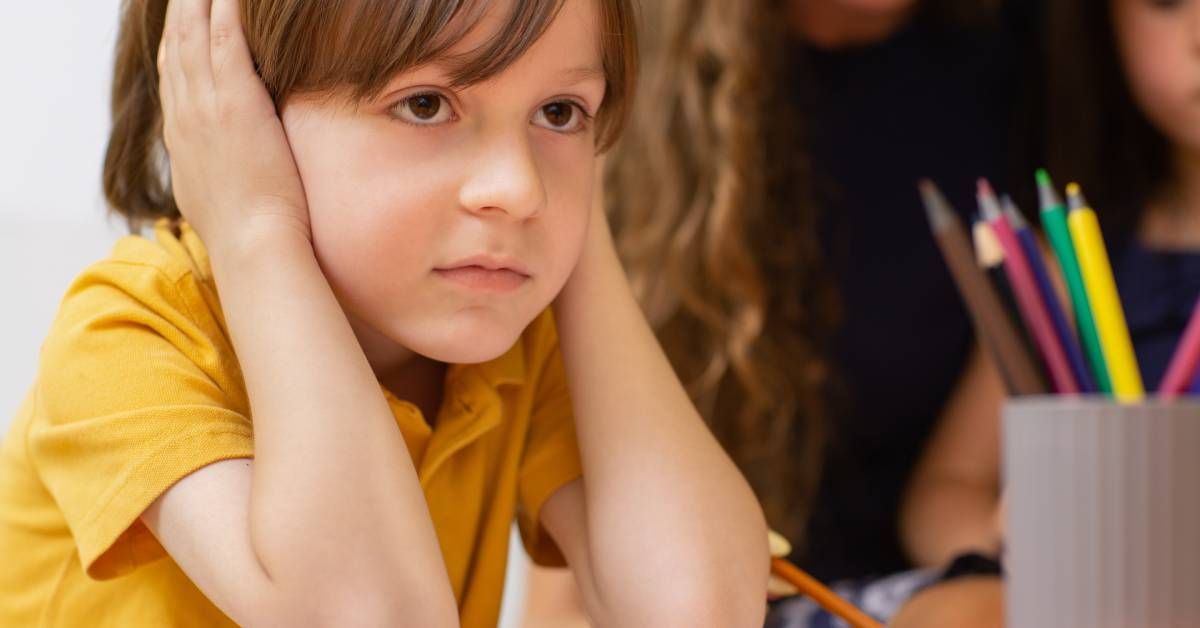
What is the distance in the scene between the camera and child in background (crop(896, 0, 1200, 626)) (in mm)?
958

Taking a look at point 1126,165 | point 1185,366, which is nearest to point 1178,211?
point 1126,165

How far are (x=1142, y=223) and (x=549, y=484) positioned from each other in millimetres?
590

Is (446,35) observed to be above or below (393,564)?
above

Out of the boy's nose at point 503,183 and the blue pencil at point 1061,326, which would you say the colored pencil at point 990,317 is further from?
the boy's nose at point 503,183

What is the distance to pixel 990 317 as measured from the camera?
1.33ft

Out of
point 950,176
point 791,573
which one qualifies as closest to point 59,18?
point 791,573

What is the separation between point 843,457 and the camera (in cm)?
111

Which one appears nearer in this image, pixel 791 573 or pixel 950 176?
pixel 791 573

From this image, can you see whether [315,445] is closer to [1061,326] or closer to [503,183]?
[503,183]

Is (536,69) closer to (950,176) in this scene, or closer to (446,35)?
(446,35)

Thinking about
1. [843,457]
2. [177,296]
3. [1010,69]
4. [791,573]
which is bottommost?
[843,457]

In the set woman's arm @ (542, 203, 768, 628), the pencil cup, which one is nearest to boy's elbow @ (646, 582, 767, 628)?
woman's arm @ (542, 203, 768, 628)

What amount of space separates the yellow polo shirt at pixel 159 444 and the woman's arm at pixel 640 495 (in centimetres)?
4

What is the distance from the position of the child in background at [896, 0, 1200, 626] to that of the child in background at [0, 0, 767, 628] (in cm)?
48
